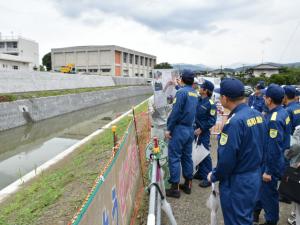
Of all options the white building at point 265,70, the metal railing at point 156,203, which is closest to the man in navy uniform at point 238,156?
the metal railing at point 156,203

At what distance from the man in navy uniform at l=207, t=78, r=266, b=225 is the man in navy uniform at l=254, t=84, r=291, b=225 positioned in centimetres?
93

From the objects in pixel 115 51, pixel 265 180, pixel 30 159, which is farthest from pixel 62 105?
pixel 115 51

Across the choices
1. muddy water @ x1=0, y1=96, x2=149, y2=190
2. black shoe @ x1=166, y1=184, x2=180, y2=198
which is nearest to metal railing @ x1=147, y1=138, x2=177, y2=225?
black shoe @ x1=166, y1=184, x2=180, y2=198

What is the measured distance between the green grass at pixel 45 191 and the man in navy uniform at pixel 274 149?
3250 mm

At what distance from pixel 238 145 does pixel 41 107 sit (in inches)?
766

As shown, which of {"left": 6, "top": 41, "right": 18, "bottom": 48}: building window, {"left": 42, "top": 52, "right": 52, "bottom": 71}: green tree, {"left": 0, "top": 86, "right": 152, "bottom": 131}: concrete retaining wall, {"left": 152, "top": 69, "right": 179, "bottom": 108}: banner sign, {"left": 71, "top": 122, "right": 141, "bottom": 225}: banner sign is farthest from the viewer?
{"left": 42, "top": 52, "right": 52, "bottom": 71}: green tree

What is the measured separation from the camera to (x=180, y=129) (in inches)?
209

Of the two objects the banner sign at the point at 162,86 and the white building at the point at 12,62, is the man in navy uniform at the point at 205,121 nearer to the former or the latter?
the banner sign at the point at 162,86

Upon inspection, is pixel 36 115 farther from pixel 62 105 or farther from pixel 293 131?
pixel 293 131

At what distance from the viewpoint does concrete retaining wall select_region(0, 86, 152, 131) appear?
1689cm

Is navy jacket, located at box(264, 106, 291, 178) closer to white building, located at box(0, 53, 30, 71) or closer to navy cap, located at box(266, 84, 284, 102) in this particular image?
navy cap, located at box(266, 84, 284, 102)

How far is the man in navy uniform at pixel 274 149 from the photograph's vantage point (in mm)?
4043

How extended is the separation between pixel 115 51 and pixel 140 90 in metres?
36.0

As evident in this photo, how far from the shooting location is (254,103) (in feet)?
39.7
